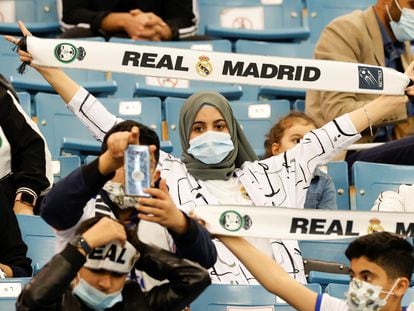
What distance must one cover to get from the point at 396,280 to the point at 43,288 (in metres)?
1.22

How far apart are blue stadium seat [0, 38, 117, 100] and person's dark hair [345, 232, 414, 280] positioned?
9.44ft

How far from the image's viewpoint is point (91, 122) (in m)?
5.92

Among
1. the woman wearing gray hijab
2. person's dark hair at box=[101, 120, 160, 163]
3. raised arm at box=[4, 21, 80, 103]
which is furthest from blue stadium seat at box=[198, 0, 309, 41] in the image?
person's dark hair at box=[101, 120, 160, 163]

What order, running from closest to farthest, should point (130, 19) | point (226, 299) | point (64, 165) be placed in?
point (226, 299), point (64, 165), point (130, 19)

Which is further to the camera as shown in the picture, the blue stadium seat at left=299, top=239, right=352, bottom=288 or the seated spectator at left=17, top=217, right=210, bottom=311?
the blue stadium seat at left=299, top=239, right=352, bottom=288

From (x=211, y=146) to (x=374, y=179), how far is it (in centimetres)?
98

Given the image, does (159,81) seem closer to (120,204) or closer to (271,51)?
(271,51)

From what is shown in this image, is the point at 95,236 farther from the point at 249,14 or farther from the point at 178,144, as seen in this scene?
the point at 249,14

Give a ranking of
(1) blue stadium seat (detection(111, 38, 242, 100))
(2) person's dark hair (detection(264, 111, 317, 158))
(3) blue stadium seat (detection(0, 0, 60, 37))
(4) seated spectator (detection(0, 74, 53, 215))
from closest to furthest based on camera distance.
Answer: (4) seated spectator (detection(0, 74, 53, 215))
(2) person's dark hair (detection(264, 111, 317, 158))
(1) blue stadium seat (detection(111, 38, 242, 100))
(3) blue stadium seat (detection(0, 0, 60, 37))

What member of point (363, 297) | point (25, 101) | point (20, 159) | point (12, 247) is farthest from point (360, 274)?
point (25, 101)

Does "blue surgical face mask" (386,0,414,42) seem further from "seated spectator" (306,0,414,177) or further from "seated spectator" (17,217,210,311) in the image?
"seated spectator" (17,217,210,311)

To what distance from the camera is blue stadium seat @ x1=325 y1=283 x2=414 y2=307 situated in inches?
222

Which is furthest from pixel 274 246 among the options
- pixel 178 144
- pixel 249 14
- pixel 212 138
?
pixel 249 14

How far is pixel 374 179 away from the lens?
6766mm
